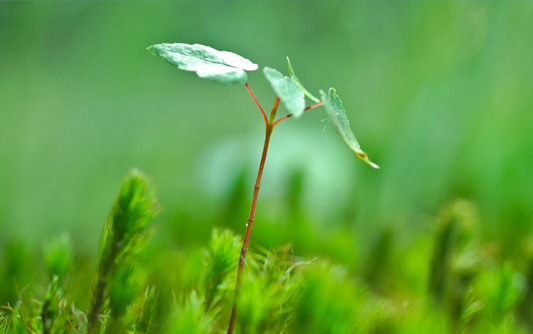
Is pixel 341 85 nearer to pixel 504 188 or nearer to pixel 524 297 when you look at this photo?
pixel 504 188

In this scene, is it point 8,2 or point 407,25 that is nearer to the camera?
point 8,2

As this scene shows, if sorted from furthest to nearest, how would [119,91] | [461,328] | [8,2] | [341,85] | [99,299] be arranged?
[341,85] < [119,91] < [8,2] < [461,328] < [99,299]

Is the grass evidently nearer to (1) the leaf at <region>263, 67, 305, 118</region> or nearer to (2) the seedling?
(2) the seedling

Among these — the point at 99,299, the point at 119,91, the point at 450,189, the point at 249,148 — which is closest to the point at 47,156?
the point at 119,91

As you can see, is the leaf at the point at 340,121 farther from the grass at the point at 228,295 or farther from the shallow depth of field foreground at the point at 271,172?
the grass at the point at 228,295

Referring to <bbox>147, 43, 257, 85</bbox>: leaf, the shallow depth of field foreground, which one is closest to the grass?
the shallow depth of field foreground

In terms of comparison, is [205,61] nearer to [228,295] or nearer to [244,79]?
[244,79]
